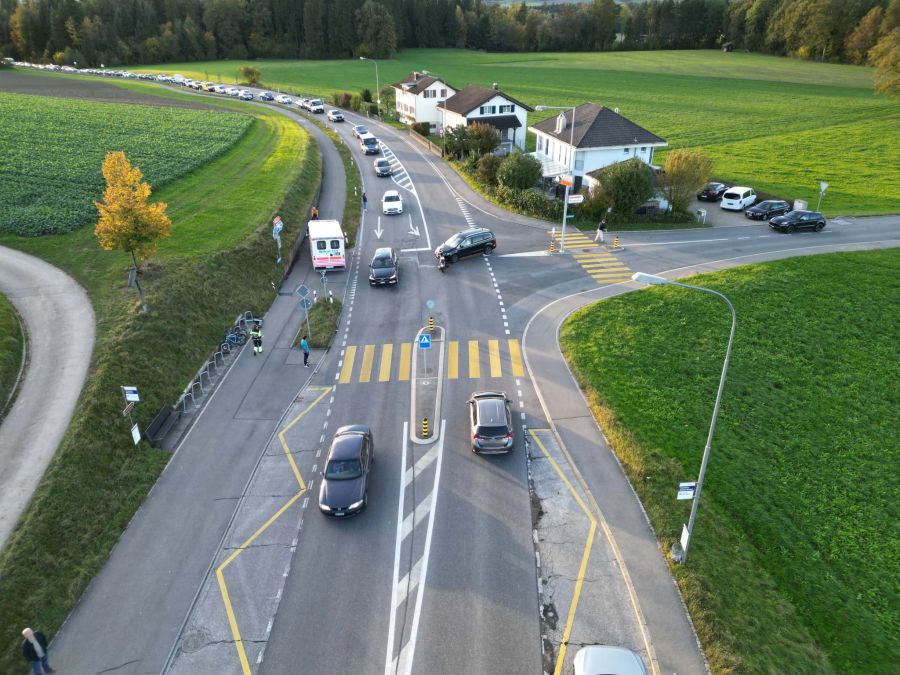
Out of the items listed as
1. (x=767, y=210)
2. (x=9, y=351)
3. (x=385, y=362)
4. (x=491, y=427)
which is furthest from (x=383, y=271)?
(x=767, y=210)

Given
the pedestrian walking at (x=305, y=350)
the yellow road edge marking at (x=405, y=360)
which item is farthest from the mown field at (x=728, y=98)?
the pedestrian walking at (x=305, y=350)

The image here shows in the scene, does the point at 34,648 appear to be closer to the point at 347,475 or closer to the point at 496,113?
the point at 347,475

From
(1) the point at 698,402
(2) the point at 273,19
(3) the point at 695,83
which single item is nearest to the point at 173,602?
(1) the point at 698,402

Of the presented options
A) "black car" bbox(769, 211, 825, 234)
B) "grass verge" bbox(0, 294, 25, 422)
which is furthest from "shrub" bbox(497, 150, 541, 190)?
"grass verge" bbox(0, 294, 25, 422)

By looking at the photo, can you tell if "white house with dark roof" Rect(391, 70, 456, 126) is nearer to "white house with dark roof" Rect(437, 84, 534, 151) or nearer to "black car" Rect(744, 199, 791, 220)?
"white house with dark roof" Rect(437, 84, 534, 151)

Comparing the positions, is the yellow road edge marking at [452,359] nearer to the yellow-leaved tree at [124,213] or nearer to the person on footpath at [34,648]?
the yellow-leaved tree at [124,213]
